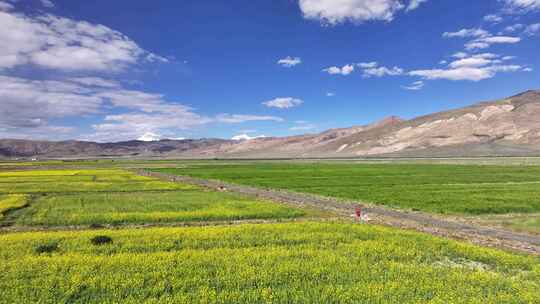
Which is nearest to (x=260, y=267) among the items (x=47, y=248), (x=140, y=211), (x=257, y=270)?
(x=257, y=270)

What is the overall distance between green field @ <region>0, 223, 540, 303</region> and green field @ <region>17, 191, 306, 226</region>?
5508 millimetres

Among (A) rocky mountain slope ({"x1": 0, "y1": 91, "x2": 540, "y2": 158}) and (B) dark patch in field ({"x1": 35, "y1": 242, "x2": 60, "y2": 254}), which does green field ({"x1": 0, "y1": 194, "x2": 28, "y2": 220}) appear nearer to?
(B) dark patch in field ({"x1": 35, "y1": 242, "x2": 60, "y2": 254})

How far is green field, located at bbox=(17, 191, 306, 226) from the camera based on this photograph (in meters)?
21.2

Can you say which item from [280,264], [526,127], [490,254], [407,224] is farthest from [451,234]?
[526,127]

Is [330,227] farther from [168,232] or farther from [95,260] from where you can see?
[95,260]

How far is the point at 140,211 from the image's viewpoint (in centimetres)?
2402

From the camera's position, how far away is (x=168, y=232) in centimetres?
1638

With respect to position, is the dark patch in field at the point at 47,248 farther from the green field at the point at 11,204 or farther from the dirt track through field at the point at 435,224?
the dirt track through field at the point at 435,224

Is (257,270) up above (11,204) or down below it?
above

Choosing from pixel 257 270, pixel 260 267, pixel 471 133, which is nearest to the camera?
pixel 257 270

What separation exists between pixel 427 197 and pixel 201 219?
21.5 meters

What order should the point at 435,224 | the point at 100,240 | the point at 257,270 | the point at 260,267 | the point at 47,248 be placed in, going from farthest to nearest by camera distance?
1. the point at 435,224
2. the point at 100,240
3. the point at 47,248
4. the point at 260,267
5. the point at 257,270

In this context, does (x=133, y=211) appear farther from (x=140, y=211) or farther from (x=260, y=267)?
(x=260, y=267)

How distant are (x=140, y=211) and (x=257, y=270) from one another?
15.9 metres
